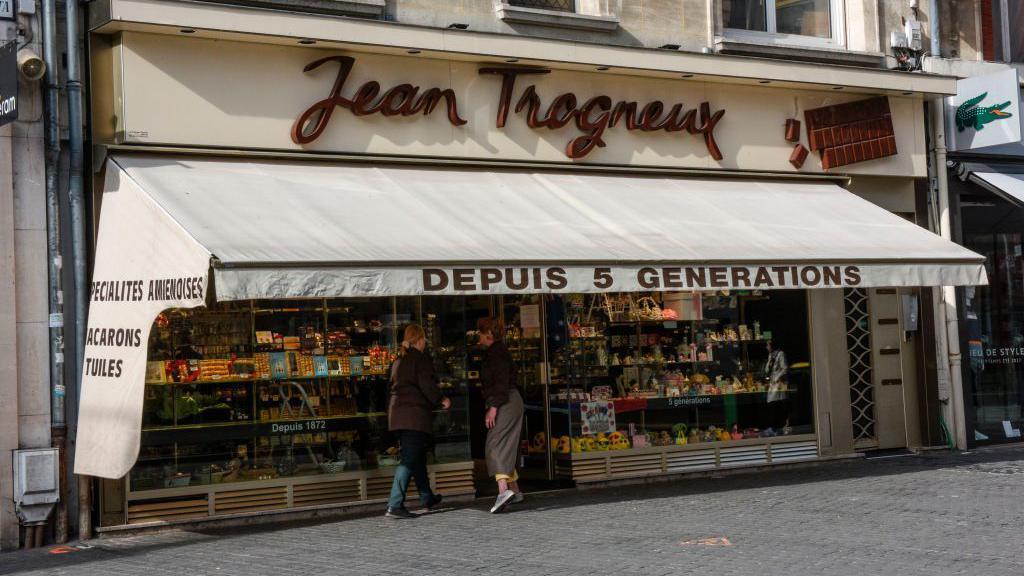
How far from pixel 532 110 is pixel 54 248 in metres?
4.64

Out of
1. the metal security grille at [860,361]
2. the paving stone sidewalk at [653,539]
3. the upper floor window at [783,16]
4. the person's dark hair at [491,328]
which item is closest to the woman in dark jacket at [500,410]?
the person's dark hair at [491,328]

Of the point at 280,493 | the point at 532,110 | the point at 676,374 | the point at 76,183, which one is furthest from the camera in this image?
the point at 676,374

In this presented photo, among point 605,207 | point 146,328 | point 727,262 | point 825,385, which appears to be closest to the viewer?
point 146,328

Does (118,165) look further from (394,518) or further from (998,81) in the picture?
(998,81)

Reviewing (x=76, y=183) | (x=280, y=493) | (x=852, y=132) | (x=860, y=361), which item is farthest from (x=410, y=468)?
(x=852, y=132)

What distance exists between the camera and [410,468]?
1080cm

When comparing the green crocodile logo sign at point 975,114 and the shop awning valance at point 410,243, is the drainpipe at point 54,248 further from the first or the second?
the green crocodile logo sign at point 975,114

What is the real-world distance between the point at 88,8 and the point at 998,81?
1028cm

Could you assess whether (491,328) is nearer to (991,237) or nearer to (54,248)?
(54,248)

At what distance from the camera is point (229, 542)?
9.64 meters

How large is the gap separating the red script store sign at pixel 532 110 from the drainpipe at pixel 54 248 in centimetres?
201

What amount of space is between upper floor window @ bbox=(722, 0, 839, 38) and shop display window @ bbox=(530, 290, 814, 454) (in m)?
3.04

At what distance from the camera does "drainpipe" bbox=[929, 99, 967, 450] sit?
15.0 meters

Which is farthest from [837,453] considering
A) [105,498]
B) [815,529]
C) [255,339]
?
[105,498]
